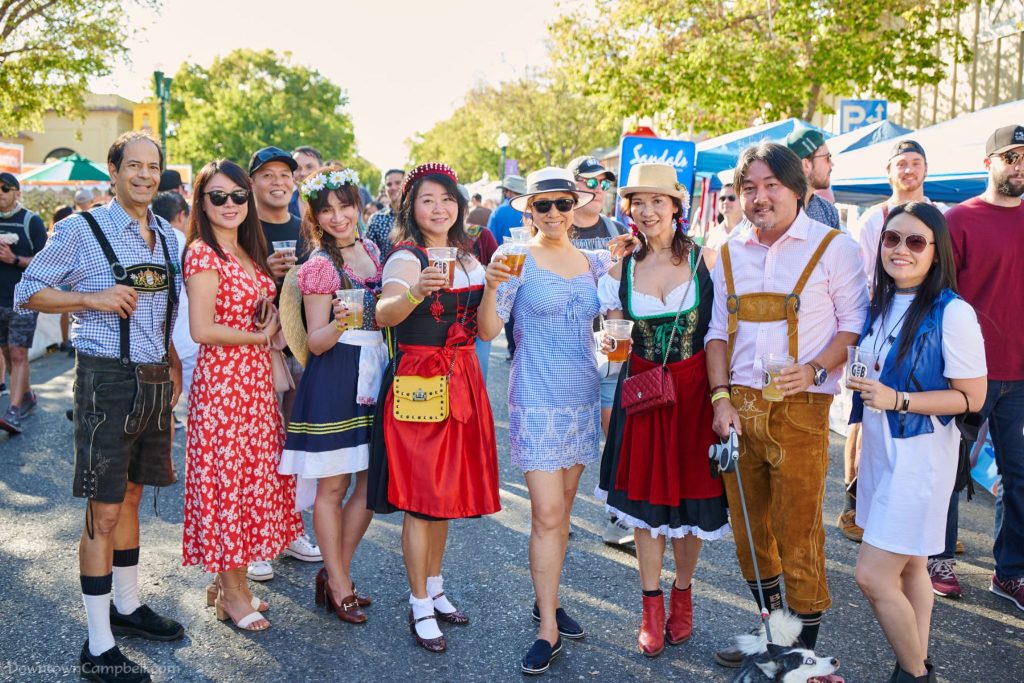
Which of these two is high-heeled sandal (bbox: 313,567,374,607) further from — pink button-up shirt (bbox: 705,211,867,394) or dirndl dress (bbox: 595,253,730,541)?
pink button-up shirt (bbox: 705,211,867,394)

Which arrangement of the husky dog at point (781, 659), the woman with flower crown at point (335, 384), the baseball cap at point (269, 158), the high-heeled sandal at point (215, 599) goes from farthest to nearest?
the baseball cap at point (269, 158), the high-heeled sandal at point (215, 599), the woman with flower crown at point (335, 384), the husky dog at point (781, 659)

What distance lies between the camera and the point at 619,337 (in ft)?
12.0

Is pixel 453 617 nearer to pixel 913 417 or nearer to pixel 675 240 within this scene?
pixel 675 240

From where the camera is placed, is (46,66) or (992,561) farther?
(46,66)

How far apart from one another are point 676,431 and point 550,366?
634 millimetres

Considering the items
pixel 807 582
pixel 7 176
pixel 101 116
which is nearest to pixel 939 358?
pixel 807 582

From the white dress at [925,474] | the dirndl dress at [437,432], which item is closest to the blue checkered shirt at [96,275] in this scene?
the dirndl dress at [437,432]

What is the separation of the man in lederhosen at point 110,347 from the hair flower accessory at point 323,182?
0.72 metres

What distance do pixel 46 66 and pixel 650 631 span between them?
1918 centimetres

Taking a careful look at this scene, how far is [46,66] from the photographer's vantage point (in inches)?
717

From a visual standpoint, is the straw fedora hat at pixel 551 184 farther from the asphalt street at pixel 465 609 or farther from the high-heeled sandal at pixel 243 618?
the high-heeled sandal at pixel 243 618

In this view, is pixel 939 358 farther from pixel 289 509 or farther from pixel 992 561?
pixel 289 509

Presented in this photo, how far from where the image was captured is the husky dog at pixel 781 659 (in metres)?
3.07

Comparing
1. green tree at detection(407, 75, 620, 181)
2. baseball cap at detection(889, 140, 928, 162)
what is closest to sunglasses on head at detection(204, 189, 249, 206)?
baseball cap at detection(889, 140, 928, 162)
